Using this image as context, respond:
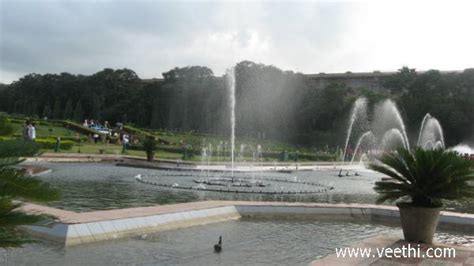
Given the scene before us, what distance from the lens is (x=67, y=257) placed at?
Answer: 6789mm

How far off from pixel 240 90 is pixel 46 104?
47489mm

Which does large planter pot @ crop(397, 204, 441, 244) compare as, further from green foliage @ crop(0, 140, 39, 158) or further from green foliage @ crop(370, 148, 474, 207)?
green foliage @ crop(0, 140, 39, 158)

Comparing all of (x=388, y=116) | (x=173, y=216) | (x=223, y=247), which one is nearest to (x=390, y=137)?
(x=388, y=116)

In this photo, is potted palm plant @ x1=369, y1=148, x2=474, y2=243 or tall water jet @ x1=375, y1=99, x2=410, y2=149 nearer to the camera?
potted palm plant @ x1=369, y1=148, x2=474, y2=243

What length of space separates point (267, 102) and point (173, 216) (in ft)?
201

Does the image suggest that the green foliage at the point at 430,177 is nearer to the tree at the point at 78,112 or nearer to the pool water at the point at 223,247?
the pool water at the point at 223,247

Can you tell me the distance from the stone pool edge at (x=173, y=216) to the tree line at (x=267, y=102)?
50603 mm

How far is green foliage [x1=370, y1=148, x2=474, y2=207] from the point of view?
8742 millimetres

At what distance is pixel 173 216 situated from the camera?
30.9 feet

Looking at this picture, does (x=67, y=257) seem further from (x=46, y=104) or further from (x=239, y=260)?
(x=46, y=104)

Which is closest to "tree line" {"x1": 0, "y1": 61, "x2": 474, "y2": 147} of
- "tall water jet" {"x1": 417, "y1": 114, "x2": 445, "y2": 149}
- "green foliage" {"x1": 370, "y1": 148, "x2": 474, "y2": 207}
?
"tall water jet" {"x1": 417, "y1": 114, "x2": 445, "y2": 149}

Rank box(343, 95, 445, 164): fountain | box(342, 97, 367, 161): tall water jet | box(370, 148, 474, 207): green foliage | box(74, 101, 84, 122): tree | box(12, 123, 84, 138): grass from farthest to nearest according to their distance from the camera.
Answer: box(74, 101, 84, 122): tree → box(342, 97, 367, 161): tall water jet → box(343, 95, 445, 164): fountain → box(12, 123, 84, 138): grass → box(370, 148, 474, 207): green foliage

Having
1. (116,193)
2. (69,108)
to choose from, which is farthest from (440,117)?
(69,108)

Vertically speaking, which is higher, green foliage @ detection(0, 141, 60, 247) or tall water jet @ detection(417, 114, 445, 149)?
tall water jet @ detection(417, 114, 445, 149)
